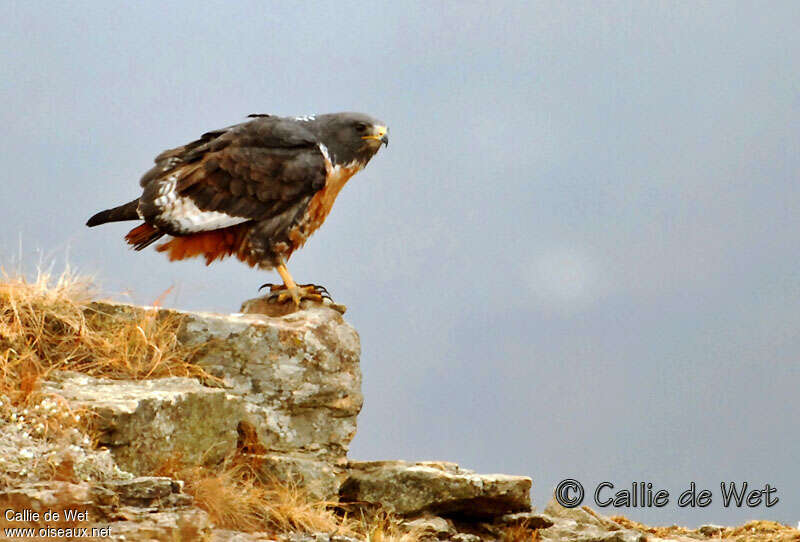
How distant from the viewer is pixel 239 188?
874 cm

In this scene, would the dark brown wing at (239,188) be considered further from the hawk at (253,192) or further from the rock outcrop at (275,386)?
the rock outcrop at (275,386)

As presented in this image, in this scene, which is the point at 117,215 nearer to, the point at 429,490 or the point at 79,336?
the point at 79,336

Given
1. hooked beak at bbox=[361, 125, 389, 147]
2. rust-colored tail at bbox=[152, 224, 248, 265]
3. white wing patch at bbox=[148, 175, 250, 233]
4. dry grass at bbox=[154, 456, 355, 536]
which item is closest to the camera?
dry grass at bbox=[154, 456, 355, 536]

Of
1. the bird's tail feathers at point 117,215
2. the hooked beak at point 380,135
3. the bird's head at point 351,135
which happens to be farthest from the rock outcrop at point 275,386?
the hooked beak at point 380,135

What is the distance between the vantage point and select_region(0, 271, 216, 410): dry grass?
7410 mm

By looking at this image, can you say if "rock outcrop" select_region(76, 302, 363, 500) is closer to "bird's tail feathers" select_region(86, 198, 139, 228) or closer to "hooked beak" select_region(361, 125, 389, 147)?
"bird's tail feathers" select_region(86, 198, 139, 228)

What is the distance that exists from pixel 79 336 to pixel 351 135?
3135 mm

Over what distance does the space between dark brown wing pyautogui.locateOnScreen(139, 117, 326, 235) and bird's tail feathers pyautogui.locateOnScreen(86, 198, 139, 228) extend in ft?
0.57

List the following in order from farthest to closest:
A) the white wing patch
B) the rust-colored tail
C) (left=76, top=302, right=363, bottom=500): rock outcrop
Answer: the rust-colored tail, the white wing patch, (left=76, top=302, right=363, bottom=500): rock outcrop

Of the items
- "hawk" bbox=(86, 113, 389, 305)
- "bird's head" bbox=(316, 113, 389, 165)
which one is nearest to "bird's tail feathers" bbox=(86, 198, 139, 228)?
"hawk" bbox=(86, 113, 389, 305)

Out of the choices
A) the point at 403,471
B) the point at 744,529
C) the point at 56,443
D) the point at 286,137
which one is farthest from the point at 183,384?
the point at 744,529

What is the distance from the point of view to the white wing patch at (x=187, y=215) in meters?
8.66

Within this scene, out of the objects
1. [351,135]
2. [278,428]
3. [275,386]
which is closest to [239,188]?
[351,135]

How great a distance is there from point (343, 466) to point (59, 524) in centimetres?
330
